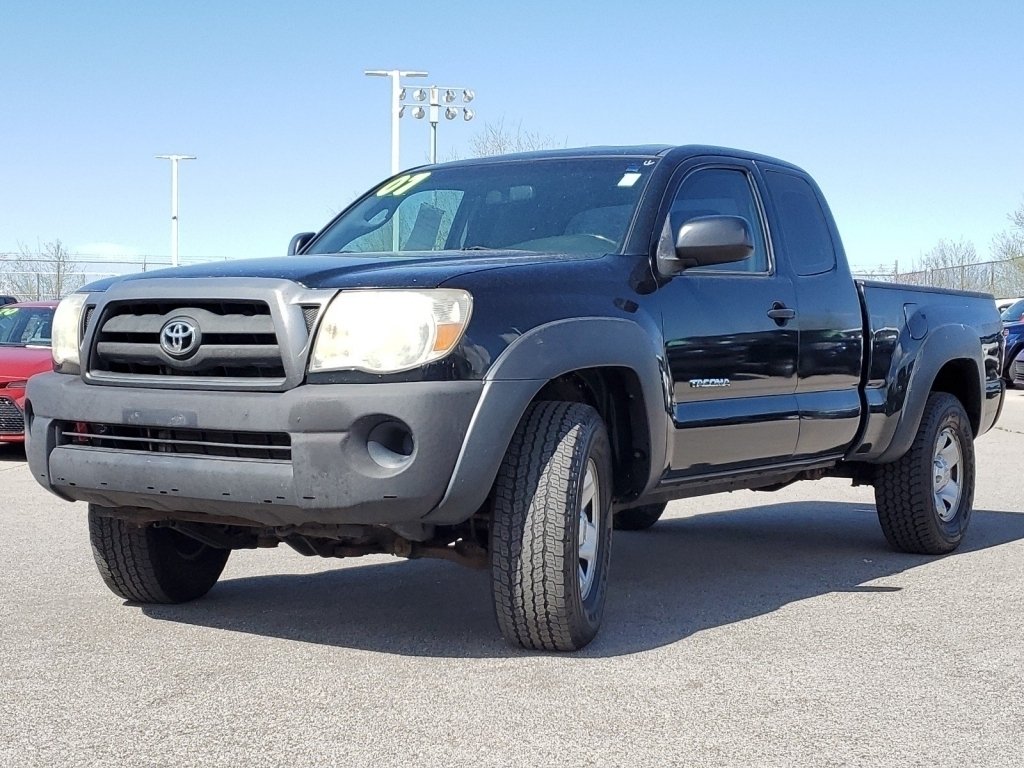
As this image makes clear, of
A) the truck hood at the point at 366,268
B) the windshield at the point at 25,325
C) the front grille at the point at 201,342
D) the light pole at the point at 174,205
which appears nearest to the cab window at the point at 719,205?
the truck hood at the point at 366,268

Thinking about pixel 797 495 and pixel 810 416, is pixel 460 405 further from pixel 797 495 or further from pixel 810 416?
pixel 797 495

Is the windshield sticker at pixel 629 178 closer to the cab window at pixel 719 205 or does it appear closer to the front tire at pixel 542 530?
the cab window at pixel 719 205

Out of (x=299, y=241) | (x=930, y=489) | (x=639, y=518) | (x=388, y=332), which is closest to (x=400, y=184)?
(x=299, y=241)

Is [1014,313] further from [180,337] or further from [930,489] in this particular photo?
[180,337]

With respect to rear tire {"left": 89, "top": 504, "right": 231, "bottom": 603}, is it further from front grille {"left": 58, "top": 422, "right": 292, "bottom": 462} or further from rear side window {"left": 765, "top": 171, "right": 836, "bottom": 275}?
rear side window {"left": 765, "top": 171, "right": 836, "bottom": 275}

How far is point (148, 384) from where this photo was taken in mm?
4754

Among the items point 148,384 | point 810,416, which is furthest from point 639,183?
point 148,384

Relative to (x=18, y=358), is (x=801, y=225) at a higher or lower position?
higher

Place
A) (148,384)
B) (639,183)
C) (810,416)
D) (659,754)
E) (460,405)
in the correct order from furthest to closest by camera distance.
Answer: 1. (810,416)
2. (639,183)
3. (148,384)
4. (460,405)
5. (659,754)

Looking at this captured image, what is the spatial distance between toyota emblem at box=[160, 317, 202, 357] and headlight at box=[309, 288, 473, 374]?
44cm

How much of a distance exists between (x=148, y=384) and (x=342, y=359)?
72 centimetres

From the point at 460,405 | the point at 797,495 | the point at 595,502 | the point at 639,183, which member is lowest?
the point at 797,495

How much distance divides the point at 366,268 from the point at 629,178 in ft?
4.86

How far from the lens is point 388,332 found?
449cm
